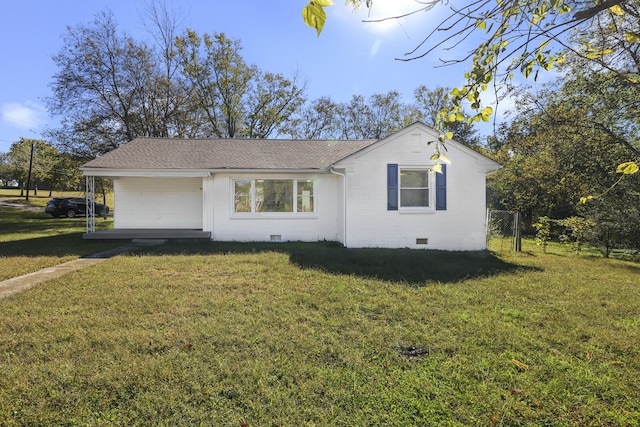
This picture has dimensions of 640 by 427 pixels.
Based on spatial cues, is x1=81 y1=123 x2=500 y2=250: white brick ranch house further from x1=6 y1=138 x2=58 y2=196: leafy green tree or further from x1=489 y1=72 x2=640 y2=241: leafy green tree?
x1=6 y1=138 x2=58 y2=196: leafy green tree

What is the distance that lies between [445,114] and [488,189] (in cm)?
2328

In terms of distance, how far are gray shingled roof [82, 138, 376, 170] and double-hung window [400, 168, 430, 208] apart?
108 inches

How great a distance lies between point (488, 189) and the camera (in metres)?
22.6

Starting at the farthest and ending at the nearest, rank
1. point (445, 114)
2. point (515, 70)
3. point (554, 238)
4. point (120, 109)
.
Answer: point (120, 109), point (554, 238), point (515, 70), point (445, 114)

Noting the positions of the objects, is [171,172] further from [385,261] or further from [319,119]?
[319,119]

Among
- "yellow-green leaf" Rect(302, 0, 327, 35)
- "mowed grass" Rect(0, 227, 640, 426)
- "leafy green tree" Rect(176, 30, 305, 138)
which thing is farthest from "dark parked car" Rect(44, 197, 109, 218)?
"yellow-green leaf" Rect(302, 0, 327, 35)

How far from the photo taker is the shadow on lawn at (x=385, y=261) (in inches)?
276

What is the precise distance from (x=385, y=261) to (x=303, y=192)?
16.5ft

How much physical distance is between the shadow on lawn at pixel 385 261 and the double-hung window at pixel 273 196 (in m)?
1.63

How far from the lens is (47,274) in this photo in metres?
6.81

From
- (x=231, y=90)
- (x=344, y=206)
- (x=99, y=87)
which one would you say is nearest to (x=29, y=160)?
(x=99, y=87)

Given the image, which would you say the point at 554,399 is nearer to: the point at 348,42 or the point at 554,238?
the point at 348,42

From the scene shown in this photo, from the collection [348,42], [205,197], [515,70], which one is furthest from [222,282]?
[205,197]

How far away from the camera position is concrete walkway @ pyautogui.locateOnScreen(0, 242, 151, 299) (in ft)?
18.7
